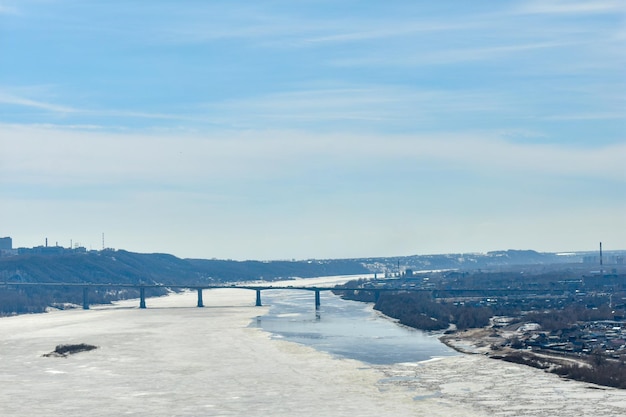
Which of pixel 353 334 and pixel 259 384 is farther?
pixel 353 334

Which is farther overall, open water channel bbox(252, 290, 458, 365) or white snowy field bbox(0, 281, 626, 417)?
open water channel bbox(252, 290, 458, 365)

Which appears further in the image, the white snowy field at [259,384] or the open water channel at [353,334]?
the open water channel at [353,334]

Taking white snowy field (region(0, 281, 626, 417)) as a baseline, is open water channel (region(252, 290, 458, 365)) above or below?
above

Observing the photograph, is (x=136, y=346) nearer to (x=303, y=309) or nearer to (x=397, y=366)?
(x=397, y=366)

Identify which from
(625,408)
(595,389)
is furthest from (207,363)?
(625,408)

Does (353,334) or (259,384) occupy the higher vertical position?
(353,334)
